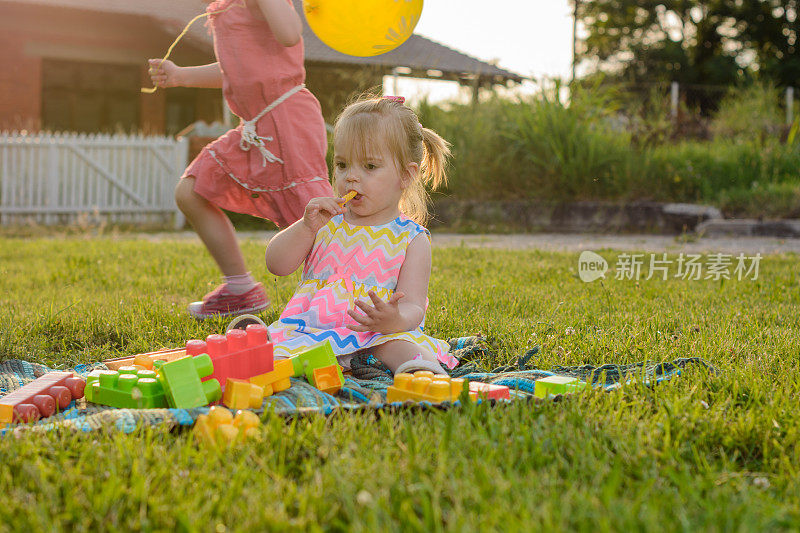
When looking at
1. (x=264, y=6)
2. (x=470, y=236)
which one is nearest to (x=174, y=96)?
(x=470, y=236)

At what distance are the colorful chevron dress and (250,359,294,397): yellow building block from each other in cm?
28

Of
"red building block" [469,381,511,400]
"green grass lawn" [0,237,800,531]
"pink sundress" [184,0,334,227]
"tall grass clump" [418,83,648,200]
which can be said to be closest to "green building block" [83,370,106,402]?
"green grass lawn" [0,237,800,531]

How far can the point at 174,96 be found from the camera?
1534cm

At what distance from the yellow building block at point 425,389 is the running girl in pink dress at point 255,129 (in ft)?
4.47

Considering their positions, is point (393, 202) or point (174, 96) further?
point (174, 96)

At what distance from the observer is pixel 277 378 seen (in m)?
1.92

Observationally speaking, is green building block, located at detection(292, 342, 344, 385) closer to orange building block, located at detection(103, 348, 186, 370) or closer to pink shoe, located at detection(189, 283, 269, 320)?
orange building block, located at detection(103, 348, 186, 370)

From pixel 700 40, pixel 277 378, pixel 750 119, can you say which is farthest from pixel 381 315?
pixel 700 40

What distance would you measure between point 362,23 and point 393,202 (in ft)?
2.26

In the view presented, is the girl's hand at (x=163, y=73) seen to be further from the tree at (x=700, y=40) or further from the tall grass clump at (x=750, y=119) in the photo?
the tree at (x=700, y=40)

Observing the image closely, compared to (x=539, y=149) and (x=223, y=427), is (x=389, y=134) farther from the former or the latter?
(x=539, y=149)

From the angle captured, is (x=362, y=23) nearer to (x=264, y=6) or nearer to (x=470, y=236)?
(x=264, y=6)

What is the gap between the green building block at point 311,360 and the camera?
2006 mm

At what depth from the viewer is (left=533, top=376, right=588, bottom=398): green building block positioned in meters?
1.85
